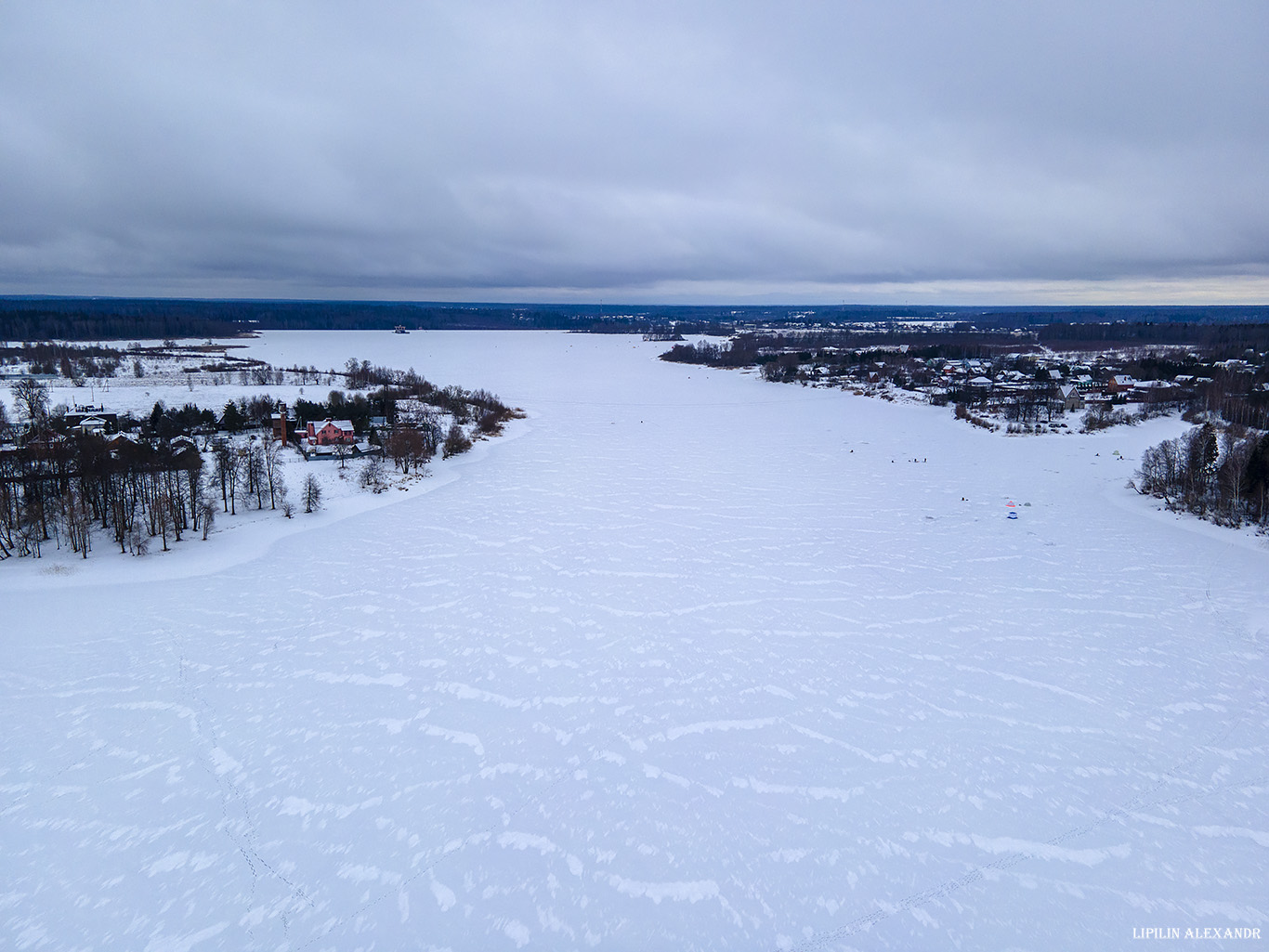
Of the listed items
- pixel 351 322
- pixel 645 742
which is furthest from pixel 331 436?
pixel 351 322

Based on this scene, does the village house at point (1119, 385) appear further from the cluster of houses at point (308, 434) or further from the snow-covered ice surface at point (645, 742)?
the cluster of houses at point (308, 434)

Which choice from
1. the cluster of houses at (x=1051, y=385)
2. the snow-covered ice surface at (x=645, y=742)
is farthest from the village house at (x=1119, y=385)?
the snow-covered ice surface at (x=645, y=742)

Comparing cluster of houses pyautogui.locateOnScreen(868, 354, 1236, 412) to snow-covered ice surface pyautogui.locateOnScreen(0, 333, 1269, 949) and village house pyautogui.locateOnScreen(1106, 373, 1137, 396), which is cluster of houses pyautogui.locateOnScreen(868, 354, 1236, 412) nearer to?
village house pyautogui.locateOnScreen(1106, 373, 1137, 396)

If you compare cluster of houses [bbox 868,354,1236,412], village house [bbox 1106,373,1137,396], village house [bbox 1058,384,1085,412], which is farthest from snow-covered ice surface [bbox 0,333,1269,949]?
village house [bbox 1106,373,1137,396]

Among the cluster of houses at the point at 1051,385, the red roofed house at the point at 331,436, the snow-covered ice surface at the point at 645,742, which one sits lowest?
the snow-covered ice surface at the point at 645,742

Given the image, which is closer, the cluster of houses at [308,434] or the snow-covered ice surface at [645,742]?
the snow-covered ice surface at [645,742]

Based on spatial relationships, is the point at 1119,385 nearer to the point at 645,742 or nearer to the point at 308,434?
the point at 645,742

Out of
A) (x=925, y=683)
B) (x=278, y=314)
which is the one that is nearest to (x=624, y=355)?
(x=925, y=683)

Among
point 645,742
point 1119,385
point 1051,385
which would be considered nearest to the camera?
point 645,742
